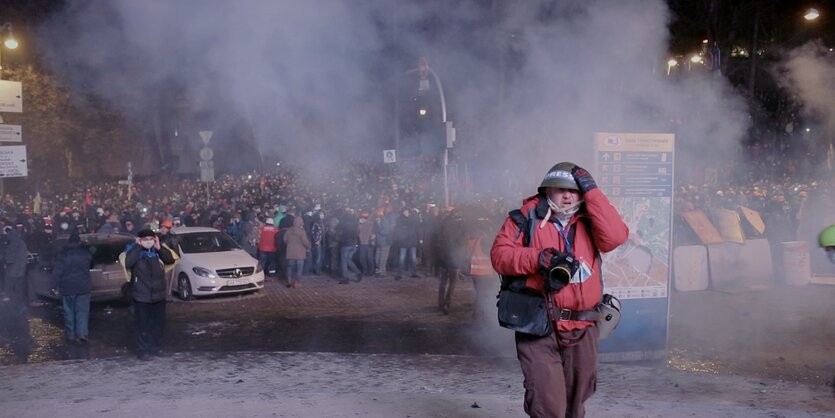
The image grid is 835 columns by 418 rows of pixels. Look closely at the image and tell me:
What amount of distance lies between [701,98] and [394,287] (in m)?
7.31

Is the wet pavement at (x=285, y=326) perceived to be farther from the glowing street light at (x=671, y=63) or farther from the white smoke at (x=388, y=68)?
the glowing street light at (x=671, y=63)

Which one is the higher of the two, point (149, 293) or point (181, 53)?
point (181, 53)

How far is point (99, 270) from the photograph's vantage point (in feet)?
46.9

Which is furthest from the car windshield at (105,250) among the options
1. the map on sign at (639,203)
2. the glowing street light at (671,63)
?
the glowing street light at (671,63)

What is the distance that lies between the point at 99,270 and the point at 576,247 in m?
12.0

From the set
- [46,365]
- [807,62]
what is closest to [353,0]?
Result: [46,365]

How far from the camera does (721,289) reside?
14.5 metres

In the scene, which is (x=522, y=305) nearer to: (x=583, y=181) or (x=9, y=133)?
(x=583, y=181)

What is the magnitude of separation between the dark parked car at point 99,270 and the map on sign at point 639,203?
9.73 m

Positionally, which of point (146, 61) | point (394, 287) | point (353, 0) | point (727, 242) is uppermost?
point (353, 0)

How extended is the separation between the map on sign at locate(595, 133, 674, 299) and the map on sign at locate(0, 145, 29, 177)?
478 inches

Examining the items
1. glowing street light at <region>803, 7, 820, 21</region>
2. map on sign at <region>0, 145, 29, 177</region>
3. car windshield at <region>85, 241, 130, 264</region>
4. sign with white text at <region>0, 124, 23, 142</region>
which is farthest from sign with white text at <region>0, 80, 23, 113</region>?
glowing street light at <region>803, 7, 820, 21</region>

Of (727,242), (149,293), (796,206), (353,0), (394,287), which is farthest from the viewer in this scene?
(796,206)

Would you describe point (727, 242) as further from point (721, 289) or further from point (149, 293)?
point (149, 293)
